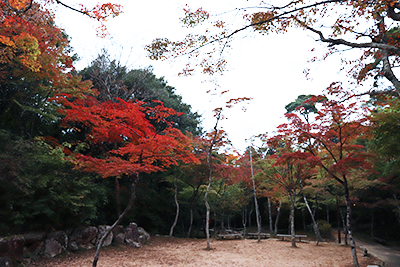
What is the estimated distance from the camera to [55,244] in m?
7.23

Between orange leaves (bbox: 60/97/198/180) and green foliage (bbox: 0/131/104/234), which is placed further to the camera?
orange leaves (bbox: 60/97/198/180)

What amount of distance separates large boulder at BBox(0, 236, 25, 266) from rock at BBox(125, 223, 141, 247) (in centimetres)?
440

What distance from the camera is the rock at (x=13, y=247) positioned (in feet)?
18.9

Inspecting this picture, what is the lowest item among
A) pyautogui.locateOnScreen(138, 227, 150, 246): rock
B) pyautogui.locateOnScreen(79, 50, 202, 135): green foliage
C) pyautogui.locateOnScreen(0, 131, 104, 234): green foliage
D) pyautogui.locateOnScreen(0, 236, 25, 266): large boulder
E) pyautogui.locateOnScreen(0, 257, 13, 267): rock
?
pyautogui.locateOnScreen(138, 227, 150, 246): rock

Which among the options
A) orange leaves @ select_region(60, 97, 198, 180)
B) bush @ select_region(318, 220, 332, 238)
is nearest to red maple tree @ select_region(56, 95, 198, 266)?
orange leaves @ select_region(60, 97, 198, 180)

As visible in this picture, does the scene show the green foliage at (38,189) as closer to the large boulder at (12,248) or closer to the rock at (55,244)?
the rock at (55,244)

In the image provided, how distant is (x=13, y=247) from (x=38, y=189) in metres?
1.57

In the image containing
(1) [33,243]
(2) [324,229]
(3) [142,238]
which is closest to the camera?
(1) [33,243]

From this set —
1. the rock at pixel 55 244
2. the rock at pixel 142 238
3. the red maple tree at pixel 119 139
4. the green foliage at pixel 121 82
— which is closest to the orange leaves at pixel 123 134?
the red maple tree at pixel 119 139

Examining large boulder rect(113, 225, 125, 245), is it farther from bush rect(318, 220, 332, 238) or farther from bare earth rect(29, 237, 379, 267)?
bush rect(318, 220, 332, 238)

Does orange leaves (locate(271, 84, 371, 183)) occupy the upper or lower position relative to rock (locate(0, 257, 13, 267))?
upper

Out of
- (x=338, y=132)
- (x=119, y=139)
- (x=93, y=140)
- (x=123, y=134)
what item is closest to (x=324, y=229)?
(x=338, y=132)

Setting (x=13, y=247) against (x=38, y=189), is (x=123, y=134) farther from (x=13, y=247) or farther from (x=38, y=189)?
(x=13, y=247)

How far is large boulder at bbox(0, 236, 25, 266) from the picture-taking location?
5.73 metres
